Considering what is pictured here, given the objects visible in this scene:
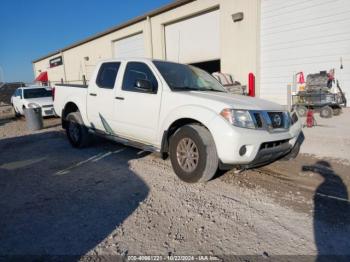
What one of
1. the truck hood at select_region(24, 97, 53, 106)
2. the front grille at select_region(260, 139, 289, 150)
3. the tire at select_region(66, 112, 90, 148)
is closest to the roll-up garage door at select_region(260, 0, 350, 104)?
the front grille at select_region(260, 139, 289, 150)

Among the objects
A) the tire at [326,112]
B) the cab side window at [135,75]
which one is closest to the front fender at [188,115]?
the cab side window at [135,75]

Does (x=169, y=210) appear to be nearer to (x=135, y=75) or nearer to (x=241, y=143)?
(x=241, y=143)

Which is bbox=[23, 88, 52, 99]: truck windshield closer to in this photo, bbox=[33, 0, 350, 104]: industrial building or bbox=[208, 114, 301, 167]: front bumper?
bbox=[33, 0, 350, 104]: industrial building

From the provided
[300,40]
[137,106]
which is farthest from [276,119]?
[300,40]

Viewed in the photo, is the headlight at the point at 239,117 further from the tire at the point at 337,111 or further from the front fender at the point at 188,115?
the tire at the point at 337,111

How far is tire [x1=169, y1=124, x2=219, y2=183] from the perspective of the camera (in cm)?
368

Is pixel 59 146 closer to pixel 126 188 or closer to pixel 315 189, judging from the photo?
pixel 126 188

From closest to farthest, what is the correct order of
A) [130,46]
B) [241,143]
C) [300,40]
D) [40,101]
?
[241,143]
[300,40]
[40,101]
[130,46]

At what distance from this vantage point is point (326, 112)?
884 centimetres

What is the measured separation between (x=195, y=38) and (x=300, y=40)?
5348mm

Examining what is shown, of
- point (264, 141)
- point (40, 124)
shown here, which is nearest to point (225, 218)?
point (264, 141)

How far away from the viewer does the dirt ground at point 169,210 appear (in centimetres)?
254

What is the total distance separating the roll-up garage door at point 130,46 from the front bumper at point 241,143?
14695mm

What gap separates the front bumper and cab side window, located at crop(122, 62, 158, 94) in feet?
4.91
